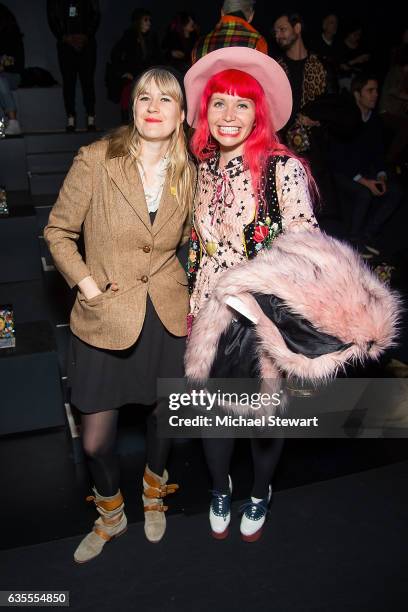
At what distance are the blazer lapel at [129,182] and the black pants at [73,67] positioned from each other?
173 inches

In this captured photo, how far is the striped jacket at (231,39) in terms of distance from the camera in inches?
70.7

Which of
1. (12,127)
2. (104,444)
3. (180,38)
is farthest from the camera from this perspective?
(180,38)

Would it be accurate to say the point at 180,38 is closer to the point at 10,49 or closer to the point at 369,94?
the point at 10,49

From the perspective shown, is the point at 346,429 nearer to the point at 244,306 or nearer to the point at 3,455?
the point at 244,306

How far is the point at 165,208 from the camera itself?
174cm

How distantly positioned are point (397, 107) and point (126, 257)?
5.31m

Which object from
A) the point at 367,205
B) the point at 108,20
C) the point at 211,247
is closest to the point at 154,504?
the point at 211,247

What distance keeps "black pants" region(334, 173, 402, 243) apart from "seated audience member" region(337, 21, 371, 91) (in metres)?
2.05

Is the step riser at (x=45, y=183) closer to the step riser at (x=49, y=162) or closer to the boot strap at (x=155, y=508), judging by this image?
the step riser at (x=49, y=162)

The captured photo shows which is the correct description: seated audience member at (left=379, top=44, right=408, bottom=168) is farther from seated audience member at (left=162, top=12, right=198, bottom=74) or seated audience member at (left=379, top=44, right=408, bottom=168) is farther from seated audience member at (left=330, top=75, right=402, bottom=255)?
seated audience member at (left=162, top=12, right=198, bottom=74)

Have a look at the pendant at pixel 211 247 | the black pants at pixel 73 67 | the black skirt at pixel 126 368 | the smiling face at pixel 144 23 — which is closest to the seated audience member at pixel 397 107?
the smiling face at pixel 144 23

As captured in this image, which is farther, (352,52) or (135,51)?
(352,52)

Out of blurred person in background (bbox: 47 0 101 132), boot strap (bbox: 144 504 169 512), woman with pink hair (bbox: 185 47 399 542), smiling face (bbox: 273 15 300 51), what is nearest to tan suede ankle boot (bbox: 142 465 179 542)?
boot strap (bbox: 144 504 169 512)

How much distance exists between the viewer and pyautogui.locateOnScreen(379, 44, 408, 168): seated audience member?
5.80m
